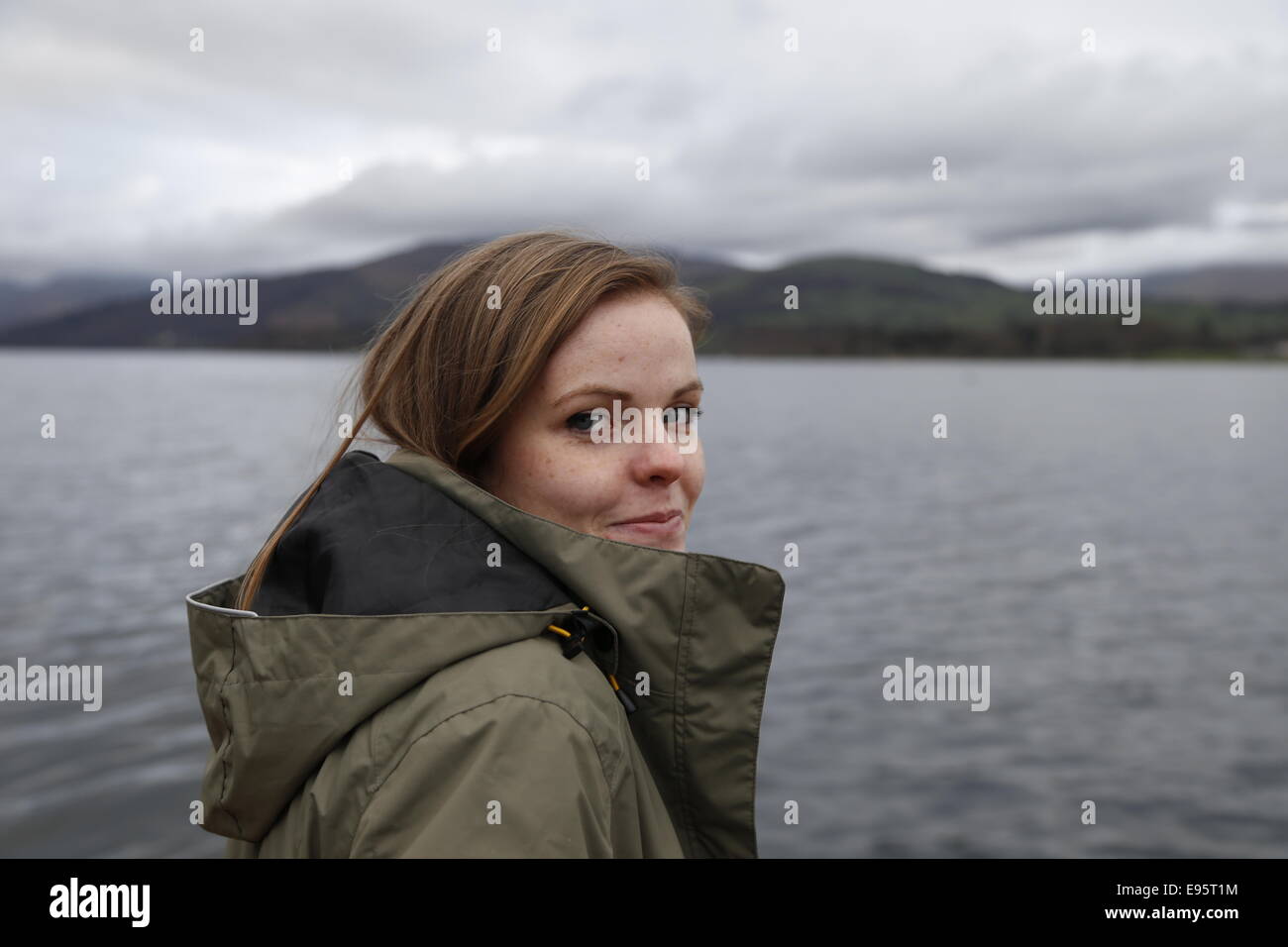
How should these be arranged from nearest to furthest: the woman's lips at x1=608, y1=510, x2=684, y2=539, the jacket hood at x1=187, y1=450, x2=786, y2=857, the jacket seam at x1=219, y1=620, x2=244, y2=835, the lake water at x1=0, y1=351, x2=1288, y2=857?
the jacket hood at x1=187, y1=450, x2=786, y2=857
the jacket seam at x1=219, y1=620, x2=244, y2=835
the woman's lips at x1=608, y1=510, x2=684, y2=539
the lake water at x1=0, y1=351, x2=1288, y2=857

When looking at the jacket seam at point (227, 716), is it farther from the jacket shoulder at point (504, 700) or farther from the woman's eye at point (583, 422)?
the woman's eye at point (583, 422)

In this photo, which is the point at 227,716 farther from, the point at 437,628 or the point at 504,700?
the point at 504,700

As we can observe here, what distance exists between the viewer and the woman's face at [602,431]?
2.77 m

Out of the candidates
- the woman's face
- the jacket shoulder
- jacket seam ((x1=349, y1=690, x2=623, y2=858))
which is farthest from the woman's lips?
jacket seam ((x1=349, y1=690, x2=623, y2=858))

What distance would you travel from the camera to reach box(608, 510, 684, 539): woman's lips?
2.85 metres

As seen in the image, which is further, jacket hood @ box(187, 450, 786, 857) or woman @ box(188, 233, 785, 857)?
jacket hood @ box(187, 450, 786, 857)

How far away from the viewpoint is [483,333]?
2.79m

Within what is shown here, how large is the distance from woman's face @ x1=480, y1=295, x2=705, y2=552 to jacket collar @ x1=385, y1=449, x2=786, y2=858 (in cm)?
33

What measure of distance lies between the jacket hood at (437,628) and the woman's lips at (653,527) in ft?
1.33

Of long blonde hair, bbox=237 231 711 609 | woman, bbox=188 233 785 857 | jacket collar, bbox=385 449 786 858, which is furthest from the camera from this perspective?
long blonde hair, bbox=237 231 711 609

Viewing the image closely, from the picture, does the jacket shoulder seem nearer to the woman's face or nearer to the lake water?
the woman's face
